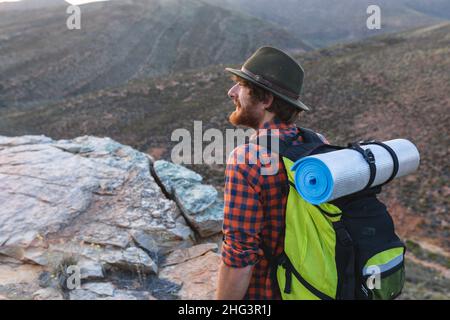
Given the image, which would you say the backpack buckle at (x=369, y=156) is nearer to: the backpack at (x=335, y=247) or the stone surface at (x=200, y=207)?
the backpack at (x=335, y=247)

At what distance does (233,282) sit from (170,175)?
3969 millimetres

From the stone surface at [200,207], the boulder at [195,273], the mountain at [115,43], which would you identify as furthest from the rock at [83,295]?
the mountain at [115,43]

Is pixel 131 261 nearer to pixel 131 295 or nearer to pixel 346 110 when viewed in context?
pixel 131 295

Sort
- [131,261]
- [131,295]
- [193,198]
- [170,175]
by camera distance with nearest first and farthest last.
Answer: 1. [131,295]
2. [131,261]
3. [193,198]
4. [170,175]

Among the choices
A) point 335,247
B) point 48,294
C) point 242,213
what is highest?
point 242,213

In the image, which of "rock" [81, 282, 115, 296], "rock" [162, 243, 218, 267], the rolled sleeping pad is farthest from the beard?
"rock" [162, 243, 218, 267]

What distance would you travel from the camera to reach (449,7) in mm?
125625

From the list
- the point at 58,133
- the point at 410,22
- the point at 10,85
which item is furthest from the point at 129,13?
the point at 410,22

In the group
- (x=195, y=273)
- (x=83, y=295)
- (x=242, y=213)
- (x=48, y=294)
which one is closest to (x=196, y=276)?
Answer: (x=195, y=273)

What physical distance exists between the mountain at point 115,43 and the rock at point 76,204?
32.8 meters

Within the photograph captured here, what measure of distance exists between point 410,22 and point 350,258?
113m

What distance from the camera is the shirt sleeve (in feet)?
7.14

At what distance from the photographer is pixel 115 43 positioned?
51.3 meters
